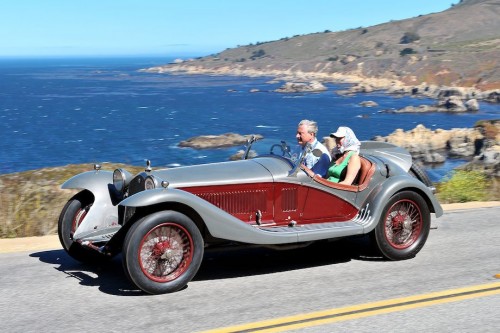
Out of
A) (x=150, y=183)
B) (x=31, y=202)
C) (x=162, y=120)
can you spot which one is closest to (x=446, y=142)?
(x=162, y=120)

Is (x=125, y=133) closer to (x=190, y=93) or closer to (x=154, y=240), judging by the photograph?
(x=190, y=93)

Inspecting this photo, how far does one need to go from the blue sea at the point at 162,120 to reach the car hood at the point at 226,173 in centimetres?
5121

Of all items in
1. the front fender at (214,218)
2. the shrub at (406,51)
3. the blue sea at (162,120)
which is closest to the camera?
the front fender at (214,218)

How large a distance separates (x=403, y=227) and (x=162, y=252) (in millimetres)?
2845

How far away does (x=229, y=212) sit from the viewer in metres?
6.70

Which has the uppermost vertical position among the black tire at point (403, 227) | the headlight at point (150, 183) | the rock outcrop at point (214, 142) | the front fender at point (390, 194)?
the headlight at point (150, 183)

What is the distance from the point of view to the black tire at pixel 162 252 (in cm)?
584

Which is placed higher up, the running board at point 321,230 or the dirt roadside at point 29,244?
the running board at point 321,230

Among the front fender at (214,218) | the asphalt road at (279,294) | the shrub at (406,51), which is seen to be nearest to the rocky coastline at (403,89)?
the shrub at (406,51)

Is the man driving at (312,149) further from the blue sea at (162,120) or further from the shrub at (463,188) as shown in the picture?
the blue sea at (162,120)

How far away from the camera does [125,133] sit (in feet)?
282

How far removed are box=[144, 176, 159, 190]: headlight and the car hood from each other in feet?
0.25

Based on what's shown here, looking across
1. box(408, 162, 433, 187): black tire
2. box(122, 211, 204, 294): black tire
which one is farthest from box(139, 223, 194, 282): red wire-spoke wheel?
box(408, 162, 433, 187): black tire

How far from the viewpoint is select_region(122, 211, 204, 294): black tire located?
19.2 feet
